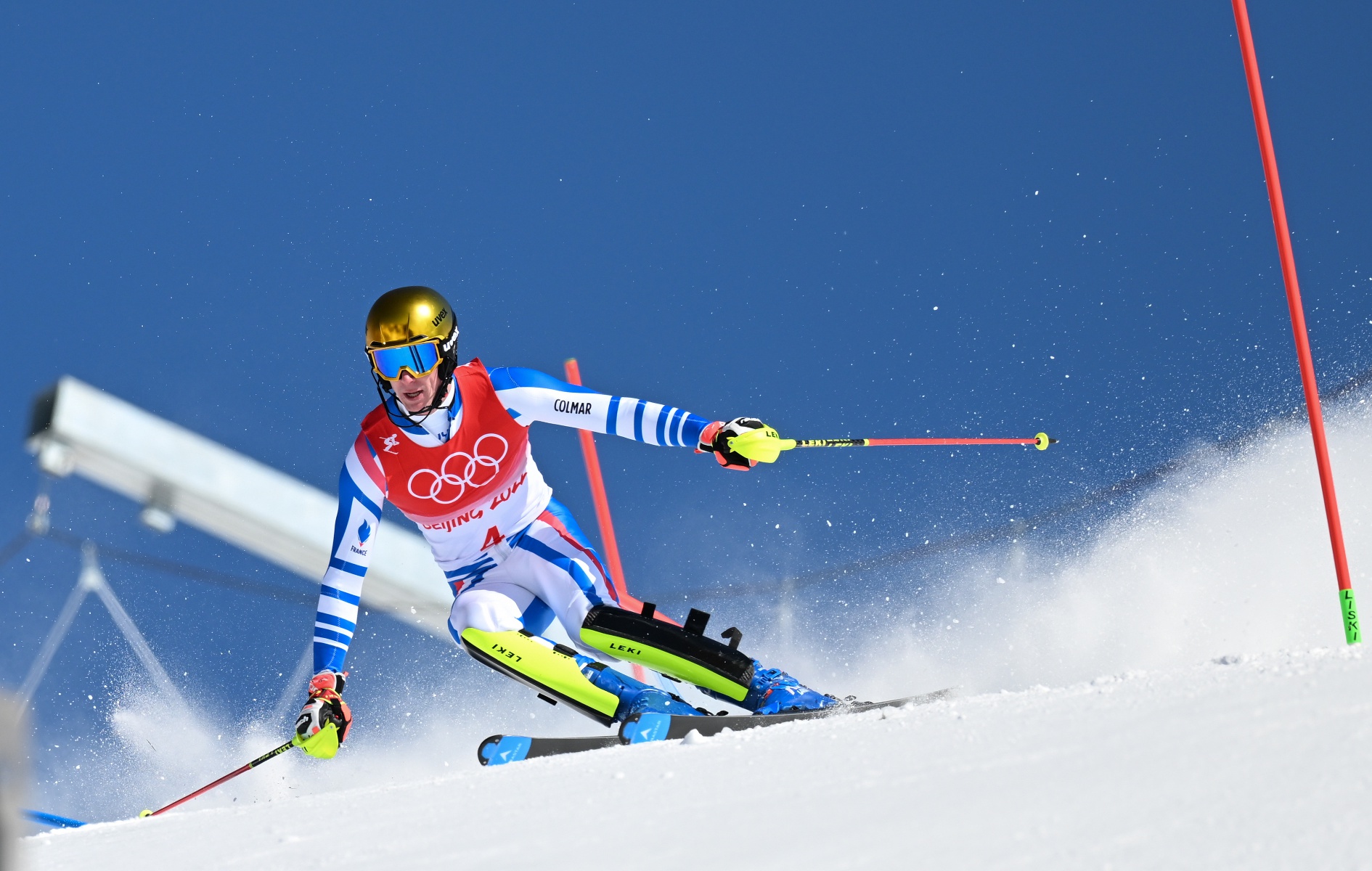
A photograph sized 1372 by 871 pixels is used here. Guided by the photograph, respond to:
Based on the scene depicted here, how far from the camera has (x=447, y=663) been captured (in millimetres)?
6535

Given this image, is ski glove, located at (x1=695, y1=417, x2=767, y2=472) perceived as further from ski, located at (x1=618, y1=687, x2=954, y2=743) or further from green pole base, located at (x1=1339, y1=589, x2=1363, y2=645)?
green pole base, located at (x1=1339, y1=589, x2=1363, y2=645)

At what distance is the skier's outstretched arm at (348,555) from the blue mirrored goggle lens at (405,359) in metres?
0.28

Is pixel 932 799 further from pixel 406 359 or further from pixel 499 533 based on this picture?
pixel 499 533

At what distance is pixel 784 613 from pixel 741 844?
521cm

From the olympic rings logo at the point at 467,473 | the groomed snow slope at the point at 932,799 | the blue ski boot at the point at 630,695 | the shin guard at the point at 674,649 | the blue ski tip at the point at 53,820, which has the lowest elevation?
the groomed snow slope at the point at 932,799

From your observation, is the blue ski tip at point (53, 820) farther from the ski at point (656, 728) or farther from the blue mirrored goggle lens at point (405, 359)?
the blue mirrored goggle lens at point (405, 359)

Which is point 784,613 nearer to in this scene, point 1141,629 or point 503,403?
point 1141,629

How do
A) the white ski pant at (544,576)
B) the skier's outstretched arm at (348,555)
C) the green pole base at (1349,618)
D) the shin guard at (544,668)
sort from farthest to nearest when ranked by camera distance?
the white ski pant at (544,576) → the skier's outstretched arm at (348,555) → the shin guard at (544,668) → the green pole base at (1349,618)

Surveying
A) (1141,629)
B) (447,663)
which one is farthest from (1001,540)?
(447,663)

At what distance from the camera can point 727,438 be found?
10.4 feet

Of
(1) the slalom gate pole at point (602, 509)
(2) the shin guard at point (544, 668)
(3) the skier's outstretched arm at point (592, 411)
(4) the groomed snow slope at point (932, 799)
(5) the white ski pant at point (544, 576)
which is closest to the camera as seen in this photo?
(4) the groomed snow slope at point (932, 799)

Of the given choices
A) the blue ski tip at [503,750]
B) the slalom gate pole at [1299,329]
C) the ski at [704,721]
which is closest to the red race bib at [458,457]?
the blue ski tip at [503,750]

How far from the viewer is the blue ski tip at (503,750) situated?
2959 mm

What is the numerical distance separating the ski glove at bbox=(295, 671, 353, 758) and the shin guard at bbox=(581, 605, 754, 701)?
2.18 feet
